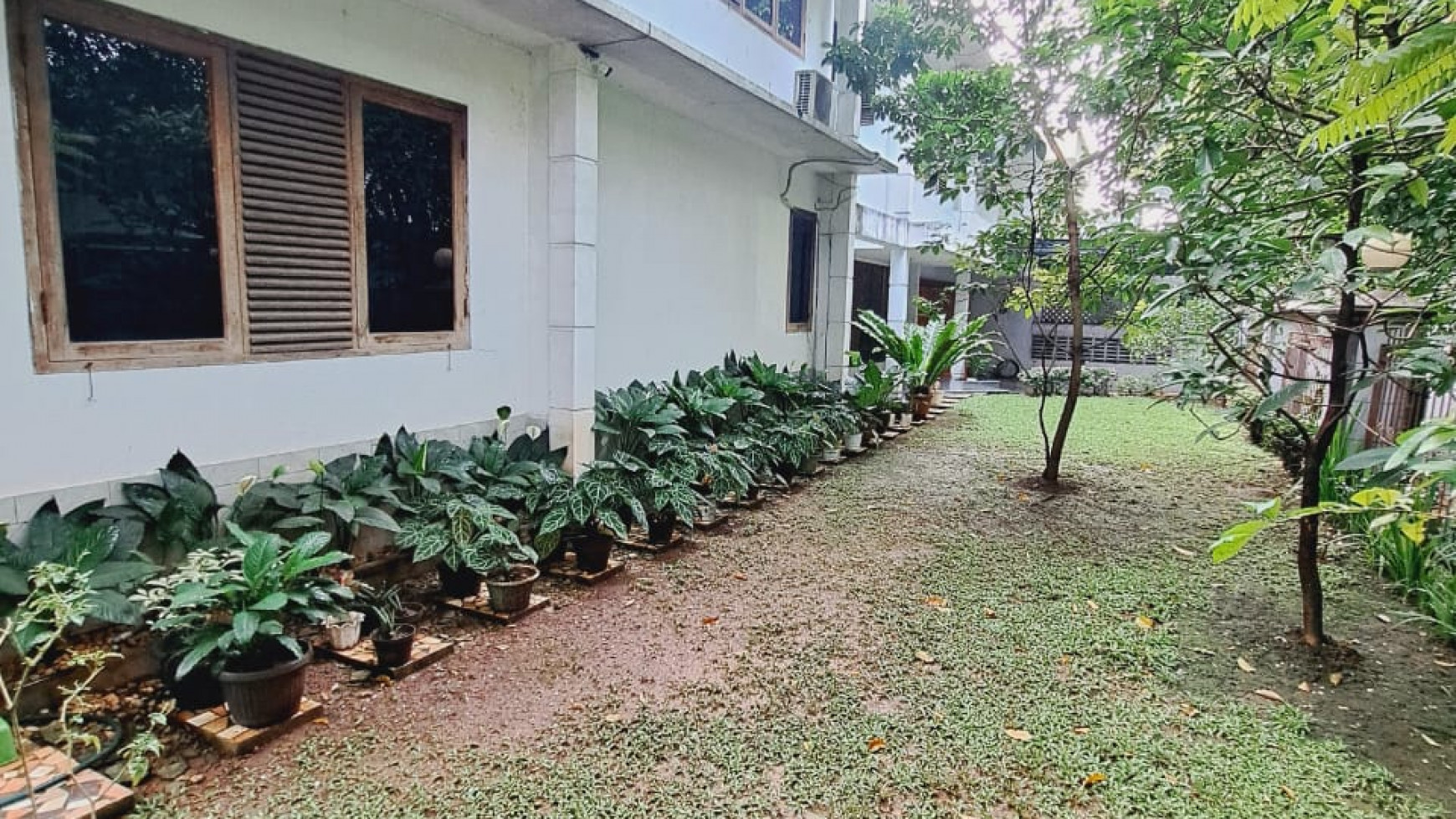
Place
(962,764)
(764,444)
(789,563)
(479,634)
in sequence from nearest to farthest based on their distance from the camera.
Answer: (962,764)
(479,634)
(789,563)
(764,444)

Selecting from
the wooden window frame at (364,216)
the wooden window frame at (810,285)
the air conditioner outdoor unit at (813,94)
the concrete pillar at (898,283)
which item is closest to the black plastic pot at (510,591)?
the wooden window frame at (364,216)

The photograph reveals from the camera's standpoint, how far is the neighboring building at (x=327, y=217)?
2574 millimetres

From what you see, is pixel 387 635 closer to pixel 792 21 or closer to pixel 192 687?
pixel 192 687

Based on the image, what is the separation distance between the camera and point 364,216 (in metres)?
3.56

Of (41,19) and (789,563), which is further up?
(41,19)

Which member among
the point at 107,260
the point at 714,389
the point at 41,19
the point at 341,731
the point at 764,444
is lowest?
the point at 341,731

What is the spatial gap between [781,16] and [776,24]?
0.17 m

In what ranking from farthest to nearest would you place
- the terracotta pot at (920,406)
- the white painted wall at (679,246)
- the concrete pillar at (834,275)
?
the terracotta pot at (920,406) → the concrete pillar at (834,275) → the white painted wall at (679,246)

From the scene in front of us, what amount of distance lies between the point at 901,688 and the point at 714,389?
10.9 ft

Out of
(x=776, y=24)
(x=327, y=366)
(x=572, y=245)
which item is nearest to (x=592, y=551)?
(x=327, y=366)

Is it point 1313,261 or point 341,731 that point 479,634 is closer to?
point 341,731

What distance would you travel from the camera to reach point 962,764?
7.79ft

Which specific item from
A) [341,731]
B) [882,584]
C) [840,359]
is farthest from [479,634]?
[840,359]

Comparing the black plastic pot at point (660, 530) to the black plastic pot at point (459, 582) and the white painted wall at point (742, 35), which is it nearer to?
the black plastic pot at point (459, 582)
